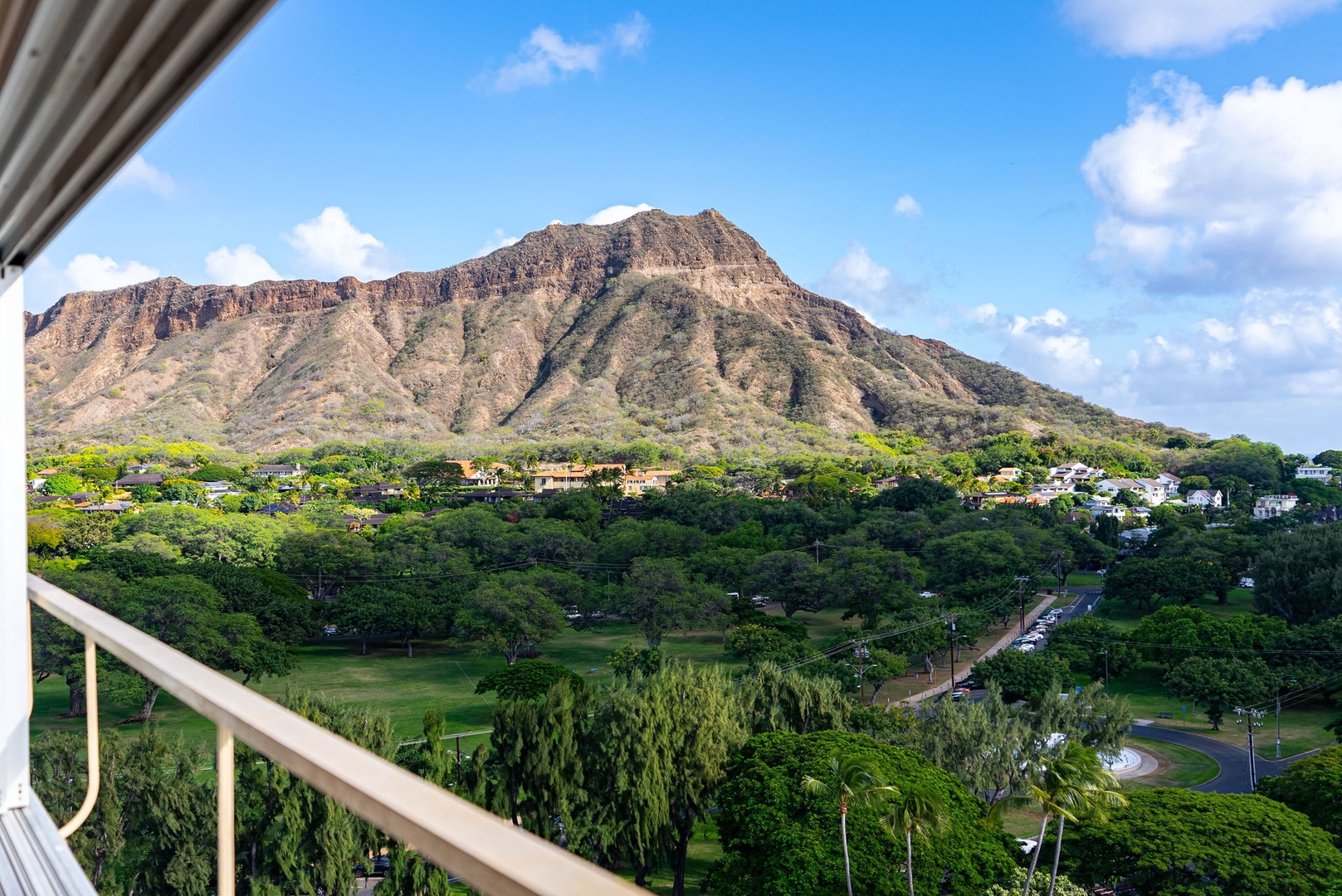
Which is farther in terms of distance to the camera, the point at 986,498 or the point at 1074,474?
the point at 1074,474

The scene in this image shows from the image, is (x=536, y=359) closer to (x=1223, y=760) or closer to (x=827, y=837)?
(x=1223, y=760)

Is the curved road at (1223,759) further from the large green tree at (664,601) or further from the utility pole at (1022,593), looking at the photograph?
the large green tree at (664,601)

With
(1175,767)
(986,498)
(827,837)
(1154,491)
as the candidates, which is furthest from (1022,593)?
(1154,491)

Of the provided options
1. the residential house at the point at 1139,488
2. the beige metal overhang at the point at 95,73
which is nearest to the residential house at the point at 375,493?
the residential house at the point at 1139,488

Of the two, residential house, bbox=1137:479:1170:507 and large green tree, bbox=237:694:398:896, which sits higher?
residential house, bbox=1137:479:1170:507

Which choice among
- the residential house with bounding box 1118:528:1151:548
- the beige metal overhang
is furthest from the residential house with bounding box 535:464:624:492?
the beige metal overhang

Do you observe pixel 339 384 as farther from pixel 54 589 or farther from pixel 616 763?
pixel 54 589

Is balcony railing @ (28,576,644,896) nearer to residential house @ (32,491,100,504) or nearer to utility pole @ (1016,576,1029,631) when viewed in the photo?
utility pole @ (1016,576,1029,631)

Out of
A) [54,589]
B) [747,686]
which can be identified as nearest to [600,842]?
[747,686]
